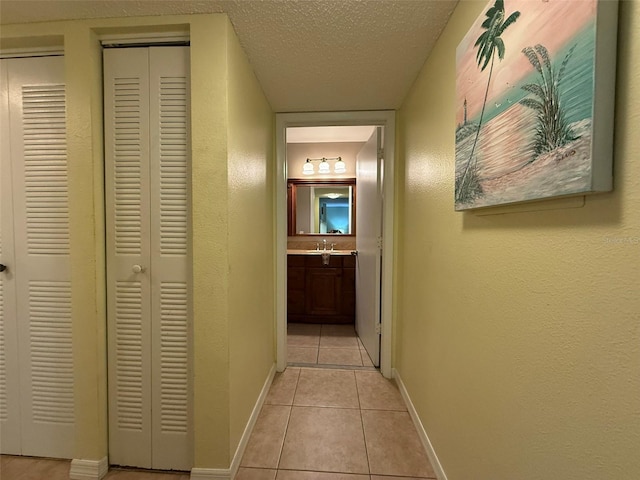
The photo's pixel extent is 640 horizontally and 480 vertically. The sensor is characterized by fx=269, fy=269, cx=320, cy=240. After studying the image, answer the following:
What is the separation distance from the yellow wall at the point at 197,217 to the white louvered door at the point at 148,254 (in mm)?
60

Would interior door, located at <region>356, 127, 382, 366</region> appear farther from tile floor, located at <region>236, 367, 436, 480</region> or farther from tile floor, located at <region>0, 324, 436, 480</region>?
tile floor, located at <region>236, 367, 436, 480</region>

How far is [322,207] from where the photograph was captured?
3633 millimetres

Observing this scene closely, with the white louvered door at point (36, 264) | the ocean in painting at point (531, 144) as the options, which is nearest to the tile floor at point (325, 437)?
the white louvered door at point (36, 264)

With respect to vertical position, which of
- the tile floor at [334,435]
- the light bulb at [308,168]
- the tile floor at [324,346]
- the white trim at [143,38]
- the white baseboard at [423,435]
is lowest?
the tile floor at [334,435]

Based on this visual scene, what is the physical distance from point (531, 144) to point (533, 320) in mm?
452

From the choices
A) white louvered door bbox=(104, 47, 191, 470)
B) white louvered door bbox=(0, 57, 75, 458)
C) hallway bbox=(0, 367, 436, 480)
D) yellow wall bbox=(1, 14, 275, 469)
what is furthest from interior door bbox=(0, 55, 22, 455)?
white louvered door bbox=(104, 47, 191, 470)

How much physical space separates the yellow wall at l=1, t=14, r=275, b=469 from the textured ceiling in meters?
0.06

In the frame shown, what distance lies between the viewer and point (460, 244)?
43.6 inches

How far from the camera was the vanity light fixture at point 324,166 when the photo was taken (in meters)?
3.46

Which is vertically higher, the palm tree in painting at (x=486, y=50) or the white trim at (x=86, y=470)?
the palm tree in painting at (x=486, y=50)

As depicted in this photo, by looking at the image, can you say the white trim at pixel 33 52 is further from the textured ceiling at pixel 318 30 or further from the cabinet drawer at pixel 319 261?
the cabinet drawer at pixel 319 261

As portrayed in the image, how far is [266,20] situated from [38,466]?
7.96 feet

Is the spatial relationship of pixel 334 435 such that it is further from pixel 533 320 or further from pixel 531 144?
pixel 531 144

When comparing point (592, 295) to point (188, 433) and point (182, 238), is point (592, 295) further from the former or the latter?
point (188, 433)
